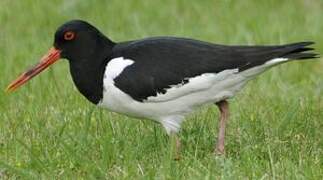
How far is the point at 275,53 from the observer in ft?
20.7

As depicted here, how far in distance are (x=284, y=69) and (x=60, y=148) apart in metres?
3.29

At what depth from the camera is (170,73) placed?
6336 millimetres

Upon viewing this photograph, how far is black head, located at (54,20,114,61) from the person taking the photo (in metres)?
6.65

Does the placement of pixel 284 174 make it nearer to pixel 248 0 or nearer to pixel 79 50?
pixel 79 50

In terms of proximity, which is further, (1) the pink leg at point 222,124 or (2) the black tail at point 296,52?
(1) the pink leg at point 222,124

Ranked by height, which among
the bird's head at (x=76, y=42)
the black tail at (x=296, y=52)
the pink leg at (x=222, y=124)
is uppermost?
the bird's head at (x=76, y=42)

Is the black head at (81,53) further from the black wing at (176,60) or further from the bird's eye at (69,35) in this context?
the black wing at (176,60)

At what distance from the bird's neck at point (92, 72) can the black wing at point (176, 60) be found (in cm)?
13

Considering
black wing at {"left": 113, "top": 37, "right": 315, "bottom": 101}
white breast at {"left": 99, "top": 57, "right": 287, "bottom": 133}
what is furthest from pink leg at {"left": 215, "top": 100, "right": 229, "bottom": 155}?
black wing at {"left": 113, "top": 37, "right": 315, "bottom": 101}

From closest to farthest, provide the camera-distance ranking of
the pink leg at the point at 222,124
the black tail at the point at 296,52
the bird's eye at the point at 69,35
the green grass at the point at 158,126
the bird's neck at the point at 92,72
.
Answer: the green grass at the point at 158,126
the black tail at the point at 296,52
the bird's neck at the point at 92,72
the pink leg at the point at 222,124
the bird's eye at the point at 69,35

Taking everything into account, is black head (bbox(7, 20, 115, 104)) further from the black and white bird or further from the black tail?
the black tail

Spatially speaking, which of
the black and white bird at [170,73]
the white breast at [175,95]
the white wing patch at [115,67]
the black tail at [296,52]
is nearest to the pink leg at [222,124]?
the black and white bird at [170,73]

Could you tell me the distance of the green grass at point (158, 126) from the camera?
605cm

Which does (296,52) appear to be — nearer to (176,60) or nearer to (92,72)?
(176,60)
